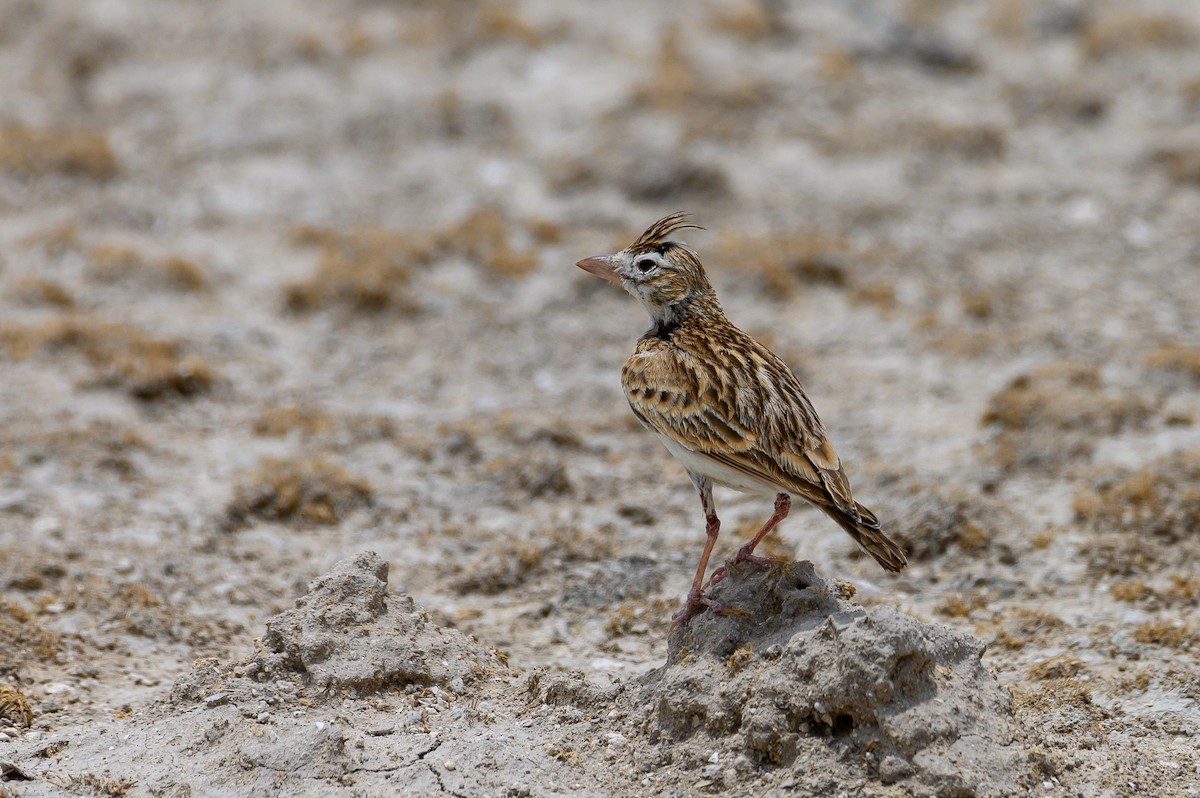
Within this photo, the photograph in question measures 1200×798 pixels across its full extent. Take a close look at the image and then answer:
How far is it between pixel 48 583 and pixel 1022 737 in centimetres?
567

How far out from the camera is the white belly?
19.1ft

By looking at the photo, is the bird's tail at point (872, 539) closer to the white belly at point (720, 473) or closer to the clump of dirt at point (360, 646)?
the white belly at point (720, 473)

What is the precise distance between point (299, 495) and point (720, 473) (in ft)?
13.6

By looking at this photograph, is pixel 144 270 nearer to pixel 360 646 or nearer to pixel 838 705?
pixel 360 646

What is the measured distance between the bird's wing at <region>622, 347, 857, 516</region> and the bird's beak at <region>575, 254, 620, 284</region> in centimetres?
→ 69

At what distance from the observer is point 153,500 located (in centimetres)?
910

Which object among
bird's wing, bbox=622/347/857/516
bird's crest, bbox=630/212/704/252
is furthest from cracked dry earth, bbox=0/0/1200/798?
bird's crest, bbox=630/212/704/252

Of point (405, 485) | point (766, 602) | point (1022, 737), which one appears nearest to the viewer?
point (1022, 737)

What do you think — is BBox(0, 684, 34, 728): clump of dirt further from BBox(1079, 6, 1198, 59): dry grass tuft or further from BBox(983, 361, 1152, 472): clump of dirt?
BBox(1079, 6, 1198, 59): dry grass tuft

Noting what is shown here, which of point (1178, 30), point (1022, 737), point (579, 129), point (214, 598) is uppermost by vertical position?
point (1178, 30)

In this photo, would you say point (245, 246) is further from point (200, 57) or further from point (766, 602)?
point (766, 602)

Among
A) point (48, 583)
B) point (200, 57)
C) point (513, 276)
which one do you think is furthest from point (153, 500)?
point (200, 57)

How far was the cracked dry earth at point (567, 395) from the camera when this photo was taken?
5.55 metres

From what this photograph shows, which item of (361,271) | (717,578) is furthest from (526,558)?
(361,271)
